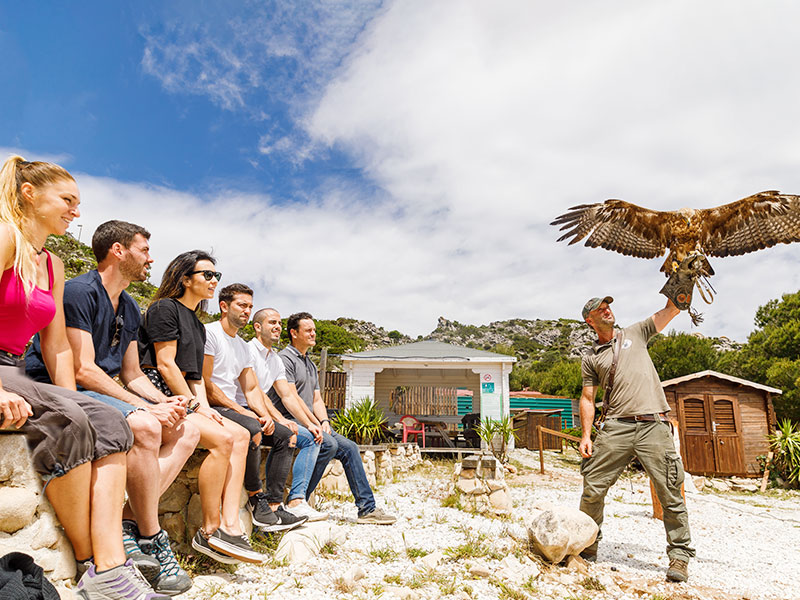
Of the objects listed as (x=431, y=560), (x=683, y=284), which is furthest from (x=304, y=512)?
(x=683, y=284)

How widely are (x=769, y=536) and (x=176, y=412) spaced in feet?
22.0

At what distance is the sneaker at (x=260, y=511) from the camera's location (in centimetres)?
331

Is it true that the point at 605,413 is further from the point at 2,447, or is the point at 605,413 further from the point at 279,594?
the point at 2,447

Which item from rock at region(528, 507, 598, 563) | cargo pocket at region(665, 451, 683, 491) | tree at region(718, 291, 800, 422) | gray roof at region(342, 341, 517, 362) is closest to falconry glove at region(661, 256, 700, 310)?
cargo pocket at region(665, 451, 683, 491)

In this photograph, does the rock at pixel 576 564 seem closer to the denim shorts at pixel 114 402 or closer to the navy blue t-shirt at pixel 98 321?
the denim shorts at pixel 114 402

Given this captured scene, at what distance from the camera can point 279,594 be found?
2.55 meters

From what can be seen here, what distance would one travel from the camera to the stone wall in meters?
1.74

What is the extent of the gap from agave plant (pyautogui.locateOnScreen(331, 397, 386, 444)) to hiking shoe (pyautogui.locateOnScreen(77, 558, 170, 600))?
874cm

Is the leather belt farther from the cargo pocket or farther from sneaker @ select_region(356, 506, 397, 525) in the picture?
sneaker @ select_region(356, 506, 397, 525)

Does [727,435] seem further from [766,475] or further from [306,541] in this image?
[306,541]

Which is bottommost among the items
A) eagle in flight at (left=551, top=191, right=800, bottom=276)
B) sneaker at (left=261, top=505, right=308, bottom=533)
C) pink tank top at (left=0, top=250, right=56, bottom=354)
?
sneaker at (left=261, top=505, right=308, bottom=533)

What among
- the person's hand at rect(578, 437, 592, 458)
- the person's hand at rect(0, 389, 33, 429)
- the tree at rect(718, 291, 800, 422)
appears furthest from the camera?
the tree at rect(718, 291, 800, 422)

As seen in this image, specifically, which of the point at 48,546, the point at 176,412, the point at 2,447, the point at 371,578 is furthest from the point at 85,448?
the point at 371,578

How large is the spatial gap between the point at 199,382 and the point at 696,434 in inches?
549
